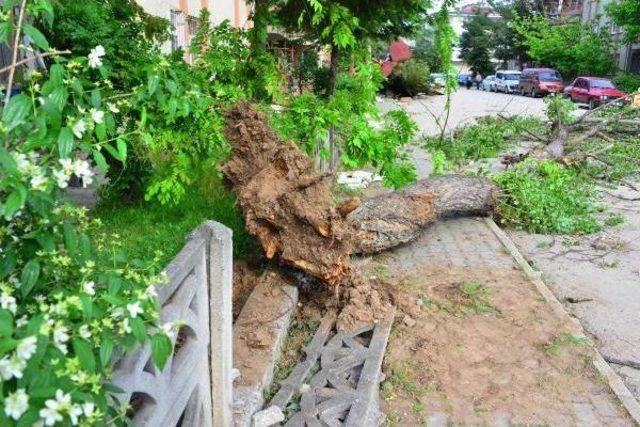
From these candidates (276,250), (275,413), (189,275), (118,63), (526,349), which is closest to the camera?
(189,275)

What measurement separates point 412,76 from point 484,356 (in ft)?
98.5

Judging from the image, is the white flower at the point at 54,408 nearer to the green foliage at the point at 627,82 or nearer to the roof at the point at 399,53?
the roof at the point at 399,53

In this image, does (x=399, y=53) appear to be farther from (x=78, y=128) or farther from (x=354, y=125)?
(x=78, y=128)

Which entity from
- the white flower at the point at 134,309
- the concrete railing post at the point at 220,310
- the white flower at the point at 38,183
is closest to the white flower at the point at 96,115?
the white flower at the point at 38,183

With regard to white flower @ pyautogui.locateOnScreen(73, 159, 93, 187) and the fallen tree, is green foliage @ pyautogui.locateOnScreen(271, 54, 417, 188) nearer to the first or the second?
the fallen tree

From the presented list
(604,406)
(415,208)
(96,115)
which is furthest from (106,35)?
(604,406)

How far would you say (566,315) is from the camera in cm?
523

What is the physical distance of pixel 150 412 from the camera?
2.20 m

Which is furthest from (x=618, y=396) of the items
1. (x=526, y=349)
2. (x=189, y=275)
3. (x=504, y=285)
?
(x=189, y=275)

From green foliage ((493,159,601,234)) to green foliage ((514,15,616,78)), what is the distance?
34.2 metres

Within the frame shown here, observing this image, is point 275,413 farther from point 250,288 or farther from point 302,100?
point 302,100

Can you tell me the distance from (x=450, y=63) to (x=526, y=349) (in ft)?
17.6

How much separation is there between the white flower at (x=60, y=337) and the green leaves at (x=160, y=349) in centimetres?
26

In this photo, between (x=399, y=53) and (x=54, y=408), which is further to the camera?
(x=399, y=53)
